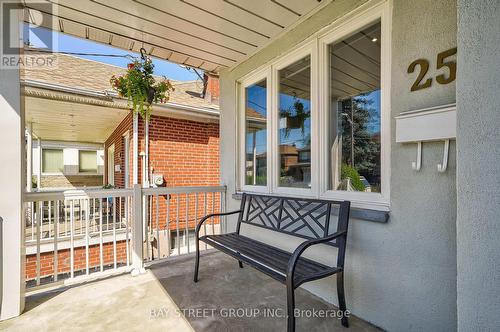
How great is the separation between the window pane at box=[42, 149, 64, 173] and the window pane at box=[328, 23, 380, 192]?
37.6 feet

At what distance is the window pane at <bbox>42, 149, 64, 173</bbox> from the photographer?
9.69 meters

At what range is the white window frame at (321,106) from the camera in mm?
1839

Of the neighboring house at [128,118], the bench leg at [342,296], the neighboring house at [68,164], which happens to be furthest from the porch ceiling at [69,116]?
the bench leg at [342,296]

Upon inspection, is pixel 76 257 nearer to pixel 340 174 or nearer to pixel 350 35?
pixel 340 174

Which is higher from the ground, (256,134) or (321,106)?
(321,106)

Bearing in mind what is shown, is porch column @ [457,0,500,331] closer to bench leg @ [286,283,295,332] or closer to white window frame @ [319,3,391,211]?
white window frame @ [319,3,391,211]

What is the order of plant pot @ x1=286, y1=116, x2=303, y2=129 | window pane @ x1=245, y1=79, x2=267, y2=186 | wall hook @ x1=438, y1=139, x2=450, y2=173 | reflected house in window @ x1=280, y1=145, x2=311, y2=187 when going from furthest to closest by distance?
1. window pane @ x1=245, y1=79, x2=267, y2=186
2. plant pot @ x1=286, y1=116, x2=303, y2=129
3. reflected house in window @ x1=280, y1=145, x2=311, y2=187
4. wall hook @ x1=438, y1=139, x2=450, y2=173

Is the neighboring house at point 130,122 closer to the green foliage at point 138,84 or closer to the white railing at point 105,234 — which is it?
the white railing at point 105,234

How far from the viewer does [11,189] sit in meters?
1.95

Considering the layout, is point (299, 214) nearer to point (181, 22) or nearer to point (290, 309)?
point (290, 309)

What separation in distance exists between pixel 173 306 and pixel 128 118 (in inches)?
185

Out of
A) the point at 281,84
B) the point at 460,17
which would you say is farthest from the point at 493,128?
the point at 281,84

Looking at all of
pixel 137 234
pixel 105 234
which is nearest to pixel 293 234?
pixel 137 234

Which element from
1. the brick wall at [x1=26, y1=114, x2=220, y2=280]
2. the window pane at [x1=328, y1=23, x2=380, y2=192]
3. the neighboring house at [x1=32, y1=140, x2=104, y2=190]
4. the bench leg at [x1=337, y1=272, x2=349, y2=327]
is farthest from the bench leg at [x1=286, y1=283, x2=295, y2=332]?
the neighboring house at [x1=32, y1=140, x2=104, y2=190]
